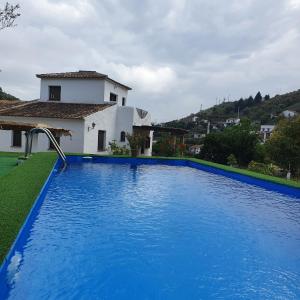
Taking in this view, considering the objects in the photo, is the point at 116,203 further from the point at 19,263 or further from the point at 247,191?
the point at 247,191

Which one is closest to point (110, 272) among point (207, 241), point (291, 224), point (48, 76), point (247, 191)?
point (207, 241)

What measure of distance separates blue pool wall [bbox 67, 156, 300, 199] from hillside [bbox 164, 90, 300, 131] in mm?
68554

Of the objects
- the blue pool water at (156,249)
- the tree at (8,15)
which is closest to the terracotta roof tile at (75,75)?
the blue pool water at (156,249)

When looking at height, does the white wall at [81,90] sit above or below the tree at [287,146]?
above

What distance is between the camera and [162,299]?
479cm

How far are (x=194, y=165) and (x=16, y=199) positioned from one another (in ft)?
56.2

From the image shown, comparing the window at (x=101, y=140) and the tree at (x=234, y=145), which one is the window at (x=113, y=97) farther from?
the tree at (x=234, y=145)

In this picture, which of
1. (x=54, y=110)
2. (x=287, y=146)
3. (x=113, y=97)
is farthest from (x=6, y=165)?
→ (x=287, y=146)

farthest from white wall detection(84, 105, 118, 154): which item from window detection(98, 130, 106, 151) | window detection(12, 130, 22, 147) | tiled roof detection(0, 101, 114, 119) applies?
window detection(12, 130, 22, 147)

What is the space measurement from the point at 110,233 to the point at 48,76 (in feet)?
78.0

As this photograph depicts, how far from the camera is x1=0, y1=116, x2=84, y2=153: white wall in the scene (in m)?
24.2

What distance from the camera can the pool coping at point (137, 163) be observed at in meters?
5.87

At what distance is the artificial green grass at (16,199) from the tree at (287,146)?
16373 mm

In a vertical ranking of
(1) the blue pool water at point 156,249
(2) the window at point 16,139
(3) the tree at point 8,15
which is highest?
(3) the tree at point 8,15
